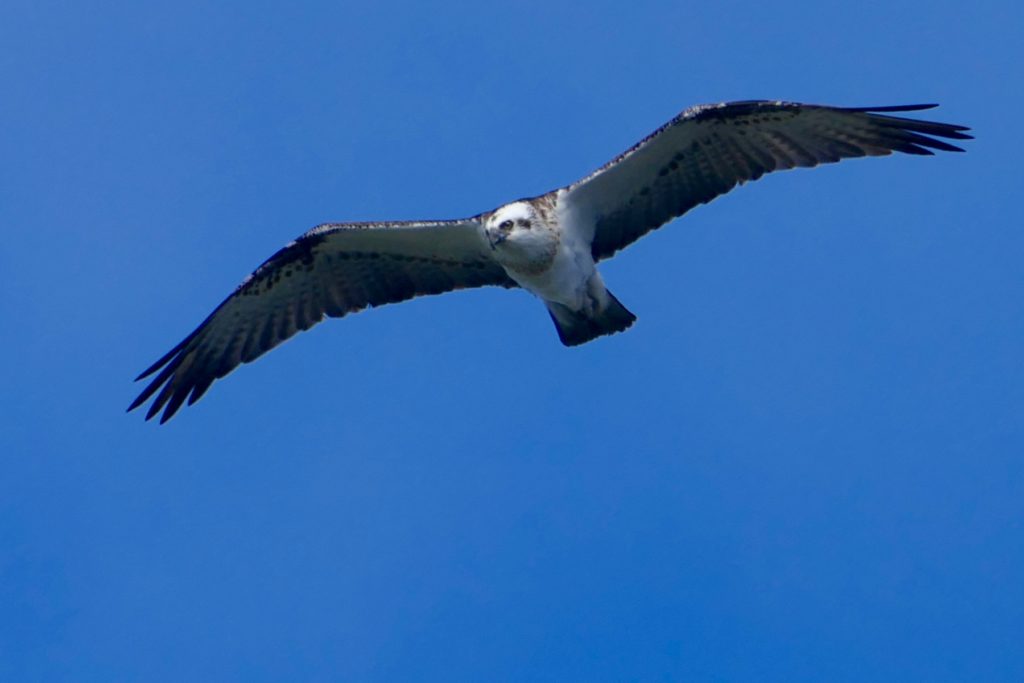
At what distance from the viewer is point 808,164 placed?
489 inches

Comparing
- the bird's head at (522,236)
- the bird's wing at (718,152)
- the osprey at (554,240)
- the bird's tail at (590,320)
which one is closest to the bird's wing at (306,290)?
the osprey at (554,240)

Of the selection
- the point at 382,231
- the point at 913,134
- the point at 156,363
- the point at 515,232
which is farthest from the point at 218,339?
the point at 913,134

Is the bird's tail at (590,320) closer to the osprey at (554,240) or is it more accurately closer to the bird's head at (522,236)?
the osprey at (554,240)

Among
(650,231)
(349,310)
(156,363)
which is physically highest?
(650,231)

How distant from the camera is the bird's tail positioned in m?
12.9

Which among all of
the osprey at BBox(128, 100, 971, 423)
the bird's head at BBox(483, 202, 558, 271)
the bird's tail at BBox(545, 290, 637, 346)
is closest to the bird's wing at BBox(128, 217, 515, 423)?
the osprey at BBox(128, 100, 971, 423)

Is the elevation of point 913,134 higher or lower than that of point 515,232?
higher

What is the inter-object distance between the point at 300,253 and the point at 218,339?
1.10 m

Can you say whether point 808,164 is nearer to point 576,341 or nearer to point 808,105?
point 808,105

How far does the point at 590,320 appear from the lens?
12.9 metres

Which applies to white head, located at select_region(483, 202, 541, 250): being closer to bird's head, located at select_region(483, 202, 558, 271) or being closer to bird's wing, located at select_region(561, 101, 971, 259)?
bird's head, located at select_region(483, 202, 558, 271)

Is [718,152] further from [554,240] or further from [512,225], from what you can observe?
[512,225]

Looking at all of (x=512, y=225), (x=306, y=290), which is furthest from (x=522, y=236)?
(x=306, y=290)

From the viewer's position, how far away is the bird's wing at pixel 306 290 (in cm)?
1321
